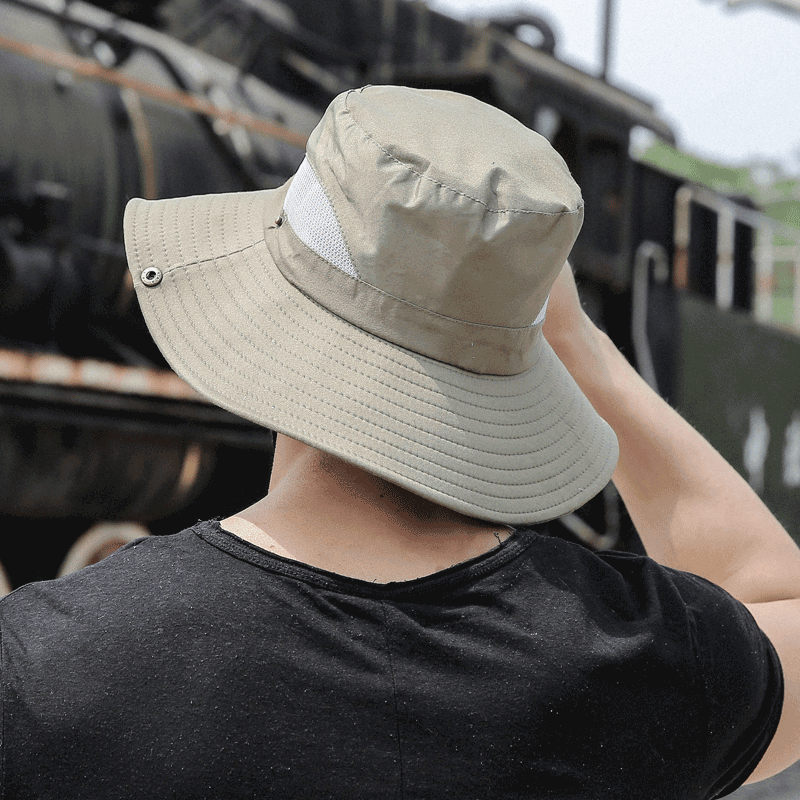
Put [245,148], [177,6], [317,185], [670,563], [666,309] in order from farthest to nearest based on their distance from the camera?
[666,309] < [177,6] < [245,148] < [670,563] < [317,185]

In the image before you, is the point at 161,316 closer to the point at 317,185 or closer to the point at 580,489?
the point at 317,185

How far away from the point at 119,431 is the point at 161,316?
3300mm

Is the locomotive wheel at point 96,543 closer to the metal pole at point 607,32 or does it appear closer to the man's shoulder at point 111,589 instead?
the man's shoulder at point 111,589

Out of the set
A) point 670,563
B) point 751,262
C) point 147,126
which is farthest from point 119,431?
point 751,262

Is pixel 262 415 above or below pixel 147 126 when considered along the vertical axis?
above

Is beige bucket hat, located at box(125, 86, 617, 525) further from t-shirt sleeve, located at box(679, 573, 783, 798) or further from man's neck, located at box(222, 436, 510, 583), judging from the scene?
t-shirt sleeve, located at box(679, 573, 783, 798)

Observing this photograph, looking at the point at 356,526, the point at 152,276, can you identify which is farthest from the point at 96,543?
the point at 356,526

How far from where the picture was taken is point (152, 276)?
980mm

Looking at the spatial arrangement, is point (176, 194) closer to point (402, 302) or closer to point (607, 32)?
point (402, 302)

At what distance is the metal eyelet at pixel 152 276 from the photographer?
3.21ft

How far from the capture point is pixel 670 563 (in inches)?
45.4

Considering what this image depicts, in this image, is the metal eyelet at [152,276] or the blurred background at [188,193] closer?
the metal eyelet at [152,276]

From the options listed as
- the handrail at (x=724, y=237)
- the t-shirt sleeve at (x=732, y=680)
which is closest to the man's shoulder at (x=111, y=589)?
the t-shirt sleeve at (x=732, y=680)

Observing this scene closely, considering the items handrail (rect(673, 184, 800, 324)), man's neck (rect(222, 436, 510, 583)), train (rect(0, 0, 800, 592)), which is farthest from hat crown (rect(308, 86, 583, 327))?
handrail (rect(673, 184, 800, 324))
